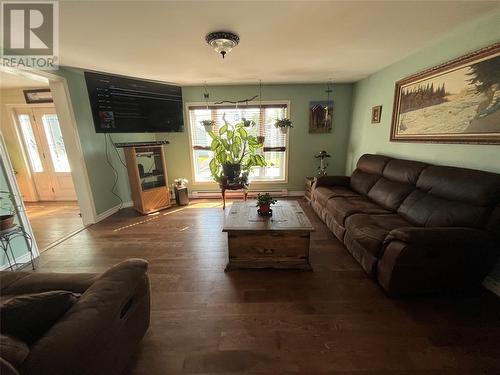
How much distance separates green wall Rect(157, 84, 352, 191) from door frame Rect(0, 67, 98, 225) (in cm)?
157

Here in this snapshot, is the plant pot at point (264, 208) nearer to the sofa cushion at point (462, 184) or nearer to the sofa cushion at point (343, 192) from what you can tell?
the sofa cushion at point (343, 192)

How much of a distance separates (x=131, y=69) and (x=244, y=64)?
171cm

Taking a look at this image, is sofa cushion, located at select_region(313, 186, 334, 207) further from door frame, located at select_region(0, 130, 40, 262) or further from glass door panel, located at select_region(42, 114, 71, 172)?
glass door panel, located at select_region(42, 114, 71, 172)

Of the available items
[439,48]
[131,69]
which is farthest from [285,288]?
[131,69]

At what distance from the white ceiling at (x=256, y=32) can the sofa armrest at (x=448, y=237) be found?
1.76m

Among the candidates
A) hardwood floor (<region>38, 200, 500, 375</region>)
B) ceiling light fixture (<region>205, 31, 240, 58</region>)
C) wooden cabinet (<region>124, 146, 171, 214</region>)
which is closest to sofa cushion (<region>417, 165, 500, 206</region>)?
hardwood floor (<region>38, 200, 500, 375</region>)

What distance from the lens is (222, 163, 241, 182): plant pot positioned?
3.92 metres

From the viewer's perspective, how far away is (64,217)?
372cm

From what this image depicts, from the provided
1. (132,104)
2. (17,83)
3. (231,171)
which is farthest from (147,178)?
(17,83)

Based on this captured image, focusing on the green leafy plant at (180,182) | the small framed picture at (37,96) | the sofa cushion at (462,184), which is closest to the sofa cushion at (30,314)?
the sofa cushion at (462,184)

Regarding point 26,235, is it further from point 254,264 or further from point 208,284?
point 254,264

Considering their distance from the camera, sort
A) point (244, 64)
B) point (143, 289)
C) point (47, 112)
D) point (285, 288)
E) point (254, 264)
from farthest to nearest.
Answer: point (47, 112)
point (244, 64)
point (254, 264)
point (285, 288)
point (143, 289)

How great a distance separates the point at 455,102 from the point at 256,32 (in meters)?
2.16

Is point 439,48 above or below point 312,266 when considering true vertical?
above
